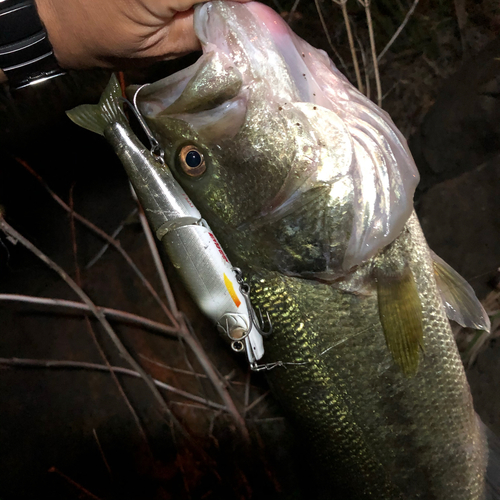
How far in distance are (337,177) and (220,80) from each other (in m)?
0.44

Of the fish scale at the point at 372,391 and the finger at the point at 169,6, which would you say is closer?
the finger at the point at 169,6

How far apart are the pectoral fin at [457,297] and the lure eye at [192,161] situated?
992mm

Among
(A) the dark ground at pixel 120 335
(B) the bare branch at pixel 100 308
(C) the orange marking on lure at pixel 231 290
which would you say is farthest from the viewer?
(A) the dark ground at pixel 120 335

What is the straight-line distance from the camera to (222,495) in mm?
2607

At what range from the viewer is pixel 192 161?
1.13 m

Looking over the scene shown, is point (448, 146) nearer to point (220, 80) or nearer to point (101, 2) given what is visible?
point (220, 80)

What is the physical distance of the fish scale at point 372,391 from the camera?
1287mm

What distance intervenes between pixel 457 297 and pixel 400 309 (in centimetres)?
36

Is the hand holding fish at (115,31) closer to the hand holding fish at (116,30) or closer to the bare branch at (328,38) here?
the hand holding fish at (116,30)

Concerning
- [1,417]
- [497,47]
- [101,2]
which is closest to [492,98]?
[497,47]

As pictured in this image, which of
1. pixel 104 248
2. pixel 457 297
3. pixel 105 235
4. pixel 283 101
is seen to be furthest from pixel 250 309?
pixel 104 248

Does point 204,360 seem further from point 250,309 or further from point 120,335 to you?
point 250,309

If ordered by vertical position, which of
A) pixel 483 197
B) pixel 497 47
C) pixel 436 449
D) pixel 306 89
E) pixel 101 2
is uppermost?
pixel 101 2

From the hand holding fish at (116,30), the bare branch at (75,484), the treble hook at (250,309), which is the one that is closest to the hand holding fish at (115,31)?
the hand holding fish at (116,30)
